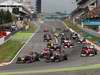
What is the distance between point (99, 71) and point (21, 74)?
576 centimetres

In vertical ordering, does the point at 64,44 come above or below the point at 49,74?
below

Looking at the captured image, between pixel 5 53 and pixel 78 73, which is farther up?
pixel 78 73

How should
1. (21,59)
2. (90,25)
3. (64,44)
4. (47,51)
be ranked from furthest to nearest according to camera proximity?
(90,25) < (64,44) < (47,51) < (21,59)

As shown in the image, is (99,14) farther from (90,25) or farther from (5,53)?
(5,53)

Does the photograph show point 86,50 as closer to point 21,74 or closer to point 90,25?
point 21,74

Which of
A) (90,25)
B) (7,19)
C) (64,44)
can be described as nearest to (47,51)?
(64,44)

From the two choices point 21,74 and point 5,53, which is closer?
point 21,74

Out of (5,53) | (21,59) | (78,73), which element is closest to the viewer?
(78,73)

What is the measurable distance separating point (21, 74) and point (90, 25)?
Answer: 119290 millimetres

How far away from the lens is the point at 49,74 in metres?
33.4

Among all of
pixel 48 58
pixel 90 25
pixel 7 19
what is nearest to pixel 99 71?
pixel 48 58

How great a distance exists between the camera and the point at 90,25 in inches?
5965

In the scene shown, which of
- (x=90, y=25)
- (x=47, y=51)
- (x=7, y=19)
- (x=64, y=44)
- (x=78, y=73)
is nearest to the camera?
(x=78, y=73)

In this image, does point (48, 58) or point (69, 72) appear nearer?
point (69, 72)
